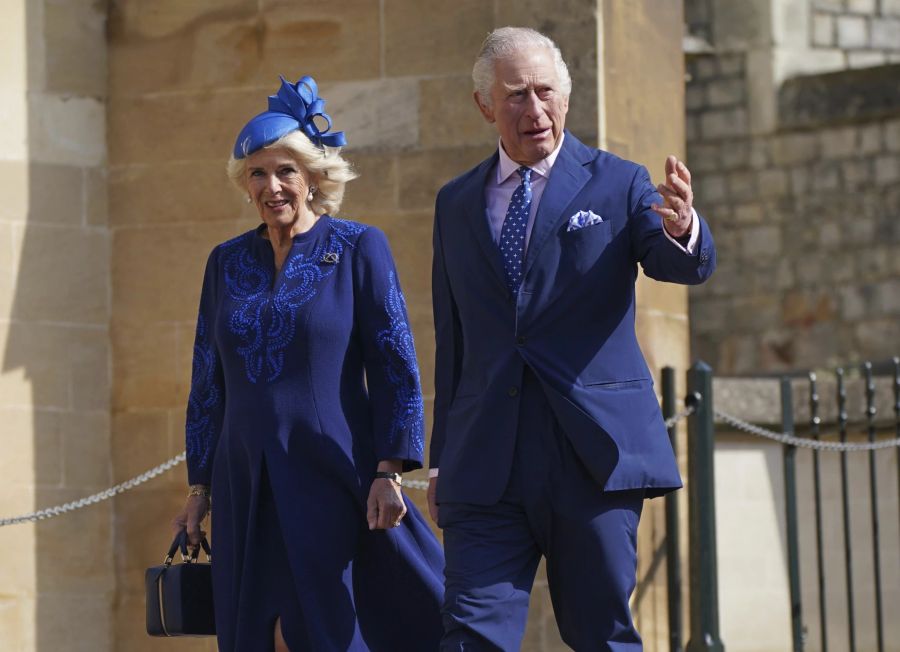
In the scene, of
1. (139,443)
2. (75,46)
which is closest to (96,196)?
(75,46)

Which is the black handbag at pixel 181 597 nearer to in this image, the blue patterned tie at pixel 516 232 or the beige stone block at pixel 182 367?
the blue patterned tie at pixel 516 232

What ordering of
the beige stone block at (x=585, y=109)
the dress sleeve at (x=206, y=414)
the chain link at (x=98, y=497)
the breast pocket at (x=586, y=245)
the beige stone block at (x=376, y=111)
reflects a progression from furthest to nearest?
1. the beige stone block at (x=376, y=111)
2. the beige stone block at (x=585, y=109)
3. the chain link at (x=98, y=497)
4. the dress sleeve at (x=206, y=414)
5. the breast pocket at (x=586, y=245)

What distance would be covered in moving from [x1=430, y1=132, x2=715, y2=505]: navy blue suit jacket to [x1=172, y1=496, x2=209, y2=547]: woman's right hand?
2.59 feet

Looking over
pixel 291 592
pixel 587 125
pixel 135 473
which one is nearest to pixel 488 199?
pixel 291 592

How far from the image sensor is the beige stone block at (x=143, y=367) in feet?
25.6

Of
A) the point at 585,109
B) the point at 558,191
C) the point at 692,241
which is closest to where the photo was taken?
the point at 692,241

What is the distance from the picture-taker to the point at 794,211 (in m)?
19.4

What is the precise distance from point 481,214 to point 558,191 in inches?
7.6

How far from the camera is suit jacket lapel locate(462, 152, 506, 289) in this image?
15.4ft

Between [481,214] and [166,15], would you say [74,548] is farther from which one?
[481,214]

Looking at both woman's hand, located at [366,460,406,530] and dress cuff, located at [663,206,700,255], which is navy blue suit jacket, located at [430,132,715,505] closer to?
dress cuff, located at [663,206,700,255]

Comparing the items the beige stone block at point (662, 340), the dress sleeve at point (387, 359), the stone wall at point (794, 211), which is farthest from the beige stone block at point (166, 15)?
the stone wall at point (794, 211)

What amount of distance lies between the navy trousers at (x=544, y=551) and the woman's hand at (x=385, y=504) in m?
0.41

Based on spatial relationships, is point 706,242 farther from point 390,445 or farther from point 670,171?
point 390,445
